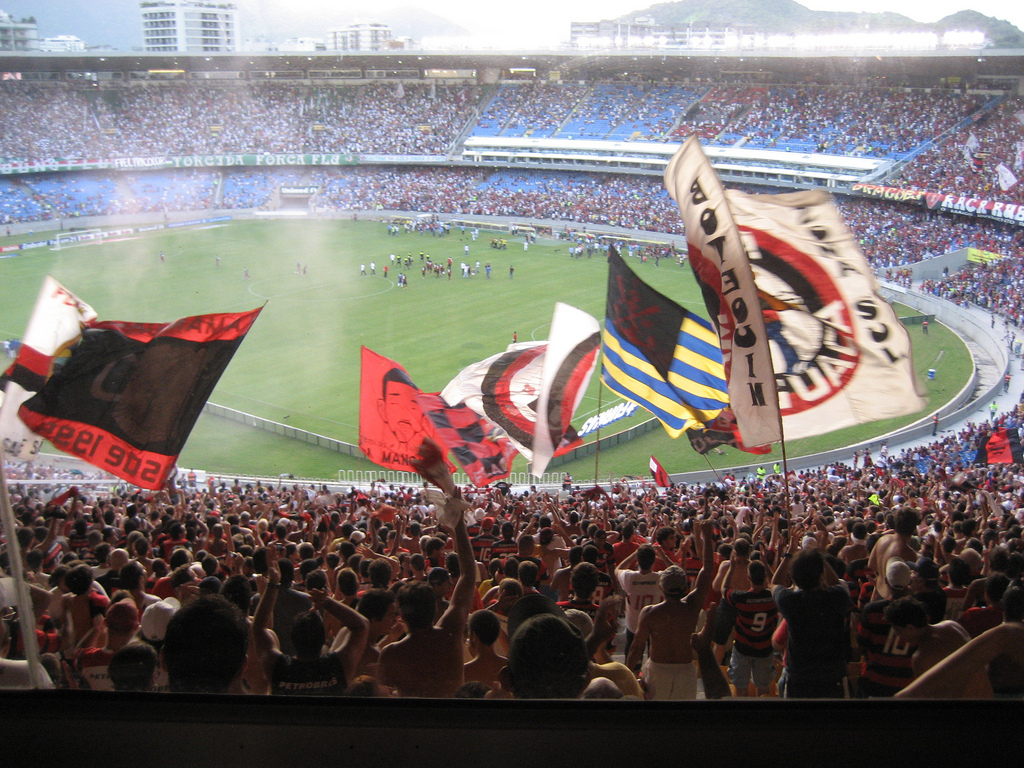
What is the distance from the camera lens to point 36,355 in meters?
7.11

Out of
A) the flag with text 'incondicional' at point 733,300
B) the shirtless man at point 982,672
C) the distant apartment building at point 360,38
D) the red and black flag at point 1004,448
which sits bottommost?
the red and black flag at point 1004,448

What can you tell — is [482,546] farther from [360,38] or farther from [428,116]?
[428,116]

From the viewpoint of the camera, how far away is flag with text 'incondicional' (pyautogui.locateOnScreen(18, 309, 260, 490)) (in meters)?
6.38

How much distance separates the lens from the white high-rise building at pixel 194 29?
188 ft

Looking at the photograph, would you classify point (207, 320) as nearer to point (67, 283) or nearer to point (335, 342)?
point (335, 342)

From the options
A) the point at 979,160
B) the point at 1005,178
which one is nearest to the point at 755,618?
the point at 1005,178

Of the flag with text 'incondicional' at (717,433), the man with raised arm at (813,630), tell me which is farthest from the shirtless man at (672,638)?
the flag with text 'incondicional' at (717,433)

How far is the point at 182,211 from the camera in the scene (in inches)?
2175

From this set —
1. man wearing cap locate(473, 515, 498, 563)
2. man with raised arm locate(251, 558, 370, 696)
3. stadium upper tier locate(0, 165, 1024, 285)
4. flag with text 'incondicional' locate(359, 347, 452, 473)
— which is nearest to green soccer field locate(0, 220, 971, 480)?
stadium upper tier locate(0, 165, 1024, 285)

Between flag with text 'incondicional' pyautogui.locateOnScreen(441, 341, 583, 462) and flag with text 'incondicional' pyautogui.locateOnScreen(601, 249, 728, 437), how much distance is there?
148cm

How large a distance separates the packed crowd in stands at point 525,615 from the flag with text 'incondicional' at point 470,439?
1227mm

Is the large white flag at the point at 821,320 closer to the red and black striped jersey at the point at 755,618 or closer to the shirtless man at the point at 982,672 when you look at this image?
the red and black striped jersey at the point at 755,618

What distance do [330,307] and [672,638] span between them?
110 feet

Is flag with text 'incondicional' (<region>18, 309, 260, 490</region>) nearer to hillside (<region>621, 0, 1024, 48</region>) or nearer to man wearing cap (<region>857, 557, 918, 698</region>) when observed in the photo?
man wearing cap (<region>857, 557, 918, 698</region>)
